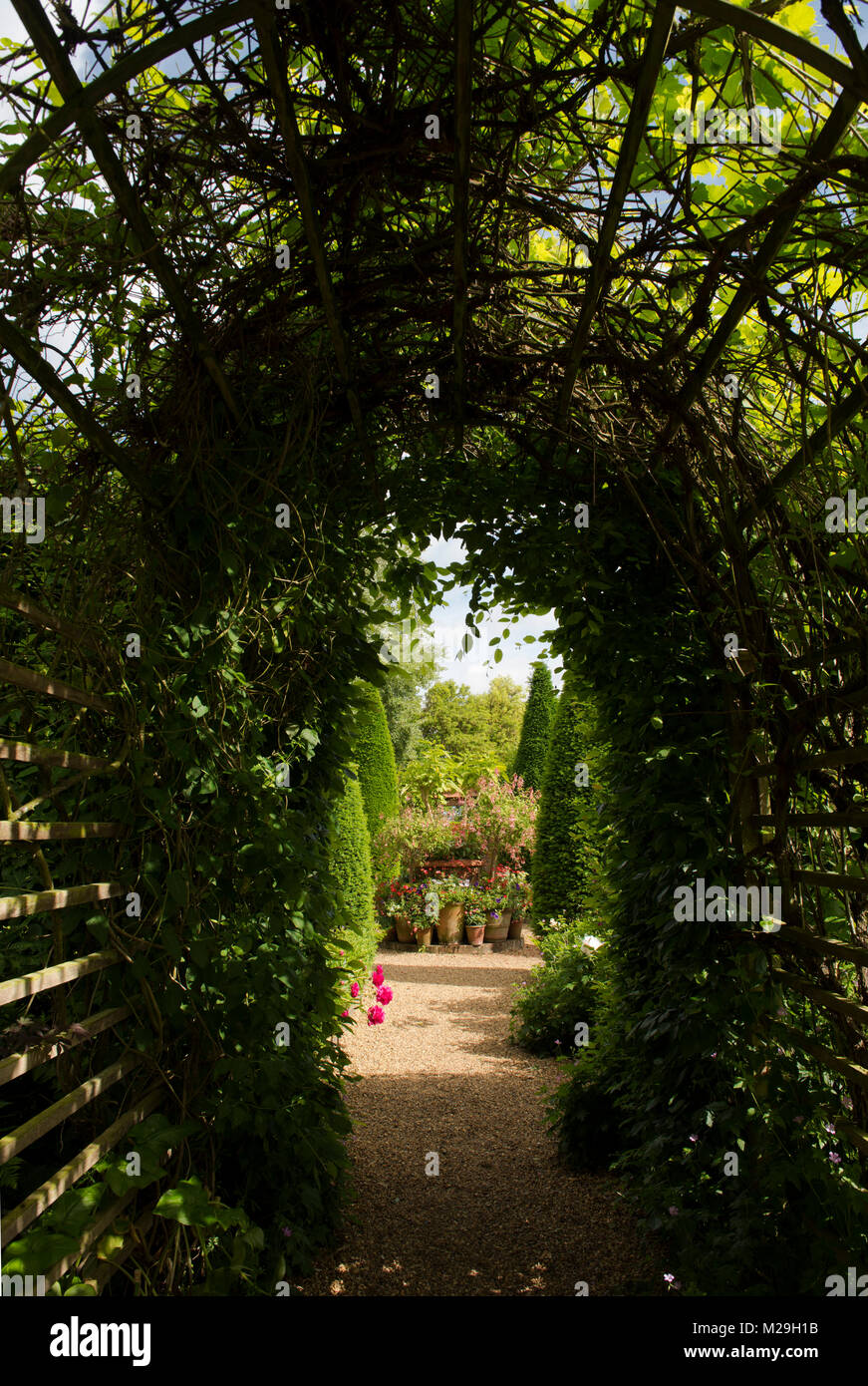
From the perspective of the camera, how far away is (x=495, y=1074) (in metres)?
5.31

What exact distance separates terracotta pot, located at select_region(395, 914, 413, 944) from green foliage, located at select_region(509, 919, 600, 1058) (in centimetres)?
337

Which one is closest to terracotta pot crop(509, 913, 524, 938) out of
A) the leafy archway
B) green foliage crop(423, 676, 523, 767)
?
the leafy archway

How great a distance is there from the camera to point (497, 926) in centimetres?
978

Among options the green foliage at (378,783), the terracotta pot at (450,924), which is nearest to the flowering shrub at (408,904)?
the terracotta pot at (450,924)

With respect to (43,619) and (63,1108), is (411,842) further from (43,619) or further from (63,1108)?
(43,619)

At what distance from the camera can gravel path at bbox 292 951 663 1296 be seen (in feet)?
9.95

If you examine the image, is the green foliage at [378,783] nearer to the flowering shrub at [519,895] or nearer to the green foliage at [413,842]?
the green foliage at [413,842]

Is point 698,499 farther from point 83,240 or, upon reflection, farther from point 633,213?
point 83,240

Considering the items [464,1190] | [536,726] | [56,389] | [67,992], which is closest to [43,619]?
[56,389]

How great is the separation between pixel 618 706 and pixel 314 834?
1.23 m

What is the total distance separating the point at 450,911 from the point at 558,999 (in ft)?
14.0

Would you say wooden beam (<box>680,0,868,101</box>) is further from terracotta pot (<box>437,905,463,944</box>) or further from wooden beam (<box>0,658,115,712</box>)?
terracotta pot (<box>437,905,463,944</box>)

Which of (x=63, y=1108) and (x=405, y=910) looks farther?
(x=405, y=910)

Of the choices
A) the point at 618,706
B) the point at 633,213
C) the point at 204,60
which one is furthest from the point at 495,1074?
the point at 204,60
